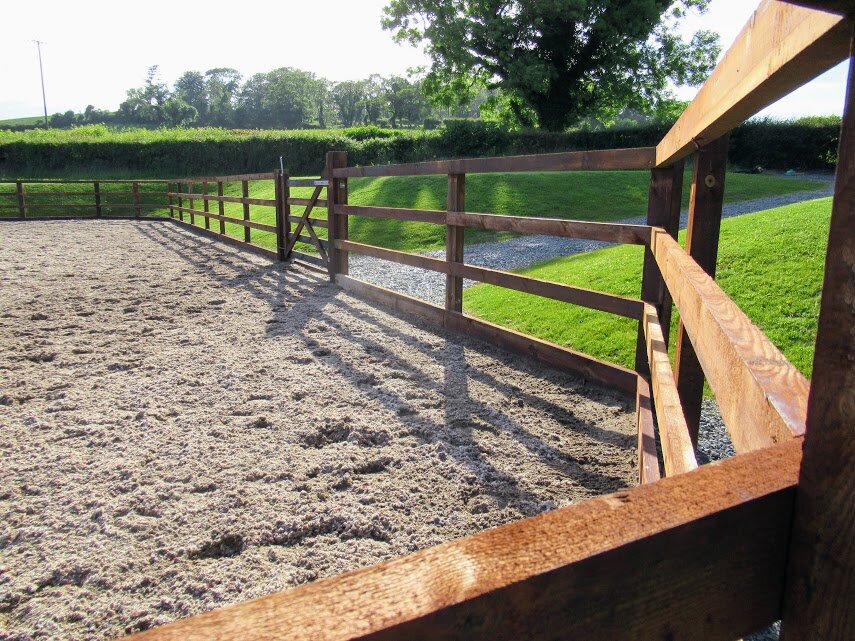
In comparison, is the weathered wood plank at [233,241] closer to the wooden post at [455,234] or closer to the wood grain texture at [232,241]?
the wood grain texture at [232,241]

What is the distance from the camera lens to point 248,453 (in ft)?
10.4

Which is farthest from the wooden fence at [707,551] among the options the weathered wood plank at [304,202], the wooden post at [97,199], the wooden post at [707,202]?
the wooden post at [97,199]

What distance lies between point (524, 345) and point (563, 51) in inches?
1042

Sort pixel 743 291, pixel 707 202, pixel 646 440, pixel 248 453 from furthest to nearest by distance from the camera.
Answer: pixel 743 291
pixel 248 453
pixel 646 440
pixel 707 202

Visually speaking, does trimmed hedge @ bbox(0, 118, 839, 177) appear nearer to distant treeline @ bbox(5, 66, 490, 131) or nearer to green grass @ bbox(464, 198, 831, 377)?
green grass @ bbox(464, 198, 831, 377)

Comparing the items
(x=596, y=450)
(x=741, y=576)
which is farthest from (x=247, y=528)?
(x=741, y=576)

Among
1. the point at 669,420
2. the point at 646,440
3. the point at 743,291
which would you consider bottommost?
the point at 646,440

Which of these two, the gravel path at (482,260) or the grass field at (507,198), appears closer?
the gravel path at (482,260)

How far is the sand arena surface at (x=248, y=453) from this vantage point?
224 cm

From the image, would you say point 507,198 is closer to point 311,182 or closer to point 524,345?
point 311,182

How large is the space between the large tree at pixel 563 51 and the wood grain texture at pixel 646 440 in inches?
988

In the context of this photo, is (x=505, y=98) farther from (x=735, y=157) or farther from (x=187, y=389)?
(x=187, y=389)

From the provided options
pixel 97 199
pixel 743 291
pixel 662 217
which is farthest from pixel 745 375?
pixel 97 199

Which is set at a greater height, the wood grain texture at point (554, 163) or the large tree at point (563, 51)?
the large tree at point (563, 51)
